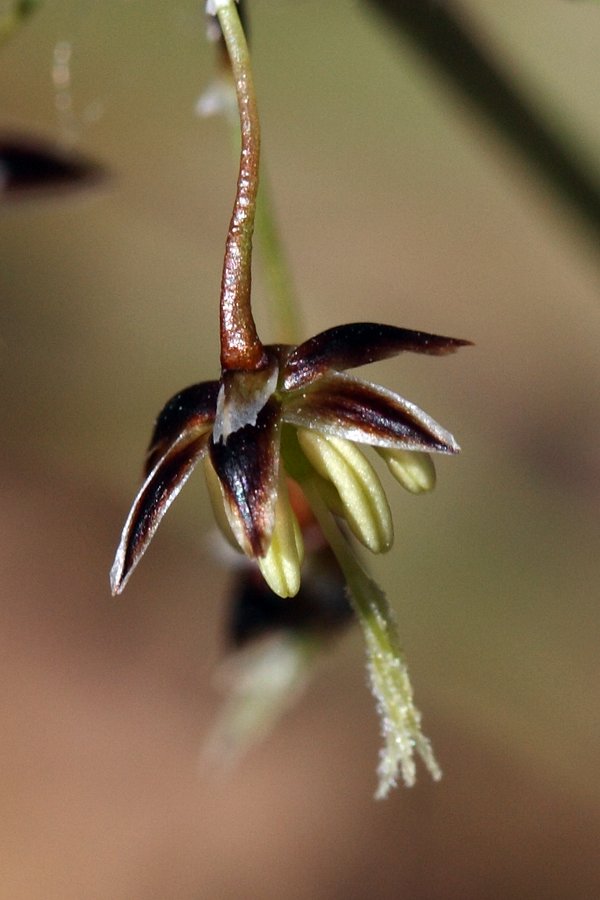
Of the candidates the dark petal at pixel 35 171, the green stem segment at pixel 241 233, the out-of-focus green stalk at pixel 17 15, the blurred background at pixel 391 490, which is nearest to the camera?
the green stem segment at pixel 241 233

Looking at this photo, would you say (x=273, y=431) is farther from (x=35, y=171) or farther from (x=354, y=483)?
(x=35, y=171)

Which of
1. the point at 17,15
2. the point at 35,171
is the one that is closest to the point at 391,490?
the point at 35,171

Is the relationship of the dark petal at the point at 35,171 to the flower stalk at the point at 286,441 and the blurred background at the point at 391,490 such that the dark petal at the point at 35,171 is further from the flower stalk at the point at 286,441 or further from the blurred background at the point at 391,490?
the flower stalk at the point at 286,441

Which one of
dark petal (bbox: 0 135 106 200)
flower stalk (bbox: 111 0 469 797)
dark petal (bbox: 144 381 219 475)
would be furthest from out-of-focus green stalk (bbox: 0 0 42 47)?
dark petal (bbox: 144 381 219 475)

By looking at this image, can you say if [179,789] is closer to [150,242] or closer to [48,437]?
[48,437]

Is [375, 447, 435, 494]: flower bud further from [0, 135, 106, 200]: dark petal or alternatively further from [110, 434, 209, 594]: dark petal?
[0, 135, 106, 200]: dark petal

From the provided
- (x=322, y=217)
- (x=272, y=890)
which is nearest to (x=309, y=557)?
(x=272, y=890)

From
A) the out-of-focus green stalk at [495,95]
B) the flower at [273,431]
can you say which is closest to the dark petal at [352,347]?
the flower at [273,431]
